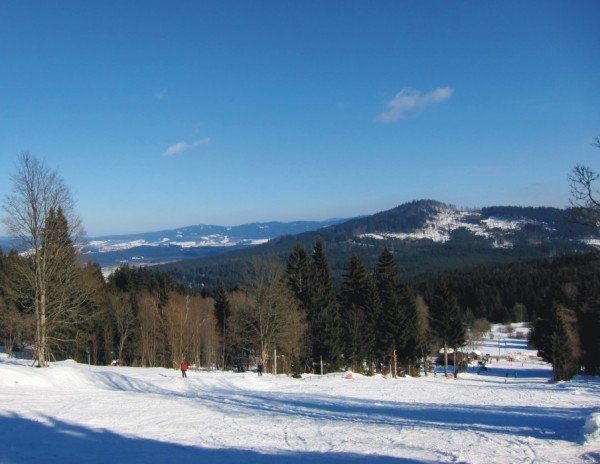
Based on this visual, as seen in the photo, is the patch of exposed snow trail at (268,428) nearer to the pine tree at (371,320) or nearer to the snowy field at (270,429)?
the snowy field at (270,429)

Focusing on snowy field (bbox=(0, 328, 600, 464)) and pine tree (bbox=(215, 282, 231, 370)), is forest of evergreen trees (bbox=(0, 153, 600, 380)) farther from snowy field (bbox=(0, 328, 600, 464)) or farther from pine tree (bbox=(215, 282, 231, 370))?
snowy field (bbox=(0, 328, 600, 464))

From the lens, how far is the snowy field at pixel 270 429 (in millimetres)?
10227

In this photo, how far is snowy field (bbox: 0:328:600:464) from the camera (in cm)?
1023

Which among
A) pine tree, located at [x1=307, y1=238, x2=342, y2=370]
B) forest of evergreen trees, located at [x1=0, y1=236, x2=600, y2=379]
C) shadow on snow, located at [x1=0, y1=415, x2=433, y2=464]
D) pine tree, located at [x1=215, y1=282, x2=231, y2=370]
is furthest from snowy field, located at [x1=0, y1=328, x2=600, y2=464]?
pine tree, located at [x1=215, y1=282, x2=231, y2=370]

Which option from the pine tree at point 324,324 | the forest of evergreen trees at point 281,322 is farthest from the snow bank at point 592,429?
the pine tree at point 324,324

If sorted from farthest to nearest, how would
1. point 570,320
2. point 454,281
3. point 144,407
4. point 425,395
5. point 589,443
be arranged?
1. point 454,281
2. point 570,320
3. point 425,395
4. point 144,407
5. point 589,443

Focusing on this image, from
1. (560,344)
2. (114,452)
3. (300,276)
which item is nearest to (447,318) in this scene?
(560,344)

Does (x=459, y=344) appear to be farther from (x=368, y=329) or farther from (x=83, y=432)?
(x=83, y=432)

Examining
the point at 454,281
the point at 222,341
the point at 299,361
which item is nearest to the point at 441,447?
the point at 299,361

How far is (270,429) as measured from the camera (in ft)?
42.8

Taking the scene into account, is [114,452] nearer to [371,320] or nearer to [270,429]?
[270,429]

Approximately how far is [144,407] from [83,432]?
3767 millimetres

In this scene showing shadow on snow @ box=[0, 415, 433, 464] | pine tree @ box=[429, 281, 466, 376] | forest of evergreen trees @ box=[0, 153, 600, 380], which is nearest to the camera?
shadow on snow @ box=[0, 415, 433, 464]

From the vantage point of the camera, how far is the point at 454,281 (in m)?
150
